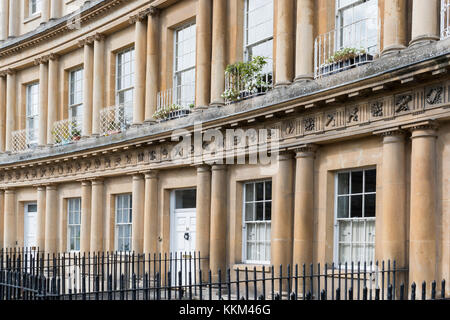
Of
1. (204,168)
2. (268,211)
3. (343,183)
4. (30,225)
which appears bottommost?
(30,225)

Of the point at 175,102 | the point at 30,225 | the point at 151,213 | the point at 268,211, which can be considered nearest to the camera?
the point at 268,211

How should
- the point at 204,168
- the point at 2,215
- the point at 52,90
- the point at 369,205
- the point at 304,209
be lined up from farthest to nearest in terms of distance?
the point at 2,215 → the point at 52,90 → the point at 204,168 → the point at 304,209 → the point at 369,205

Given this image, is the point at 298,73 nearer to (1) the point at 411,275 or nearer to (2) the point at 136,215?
(1) the point at 411,275

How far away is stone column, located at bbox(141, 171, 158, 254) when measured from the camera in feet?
56.2

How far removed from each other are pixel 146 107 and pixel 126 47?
2852 mm

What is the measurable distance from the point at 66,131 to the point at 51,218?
3270 mm

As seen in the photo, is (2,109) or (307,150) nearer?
(307,150)

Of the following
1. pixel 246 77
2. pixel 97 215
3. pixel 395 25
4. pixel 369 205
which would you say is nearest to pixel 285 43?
pixel 246 77

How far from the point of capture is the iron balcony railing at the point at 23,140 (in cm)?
2392

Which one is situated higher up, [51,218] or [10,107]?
[10,107]

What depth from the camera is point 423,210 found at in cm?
1031

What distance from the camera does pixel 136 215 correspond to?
17.8 meters

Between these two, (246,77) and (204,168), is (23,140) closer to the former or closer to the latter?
(204,168)
